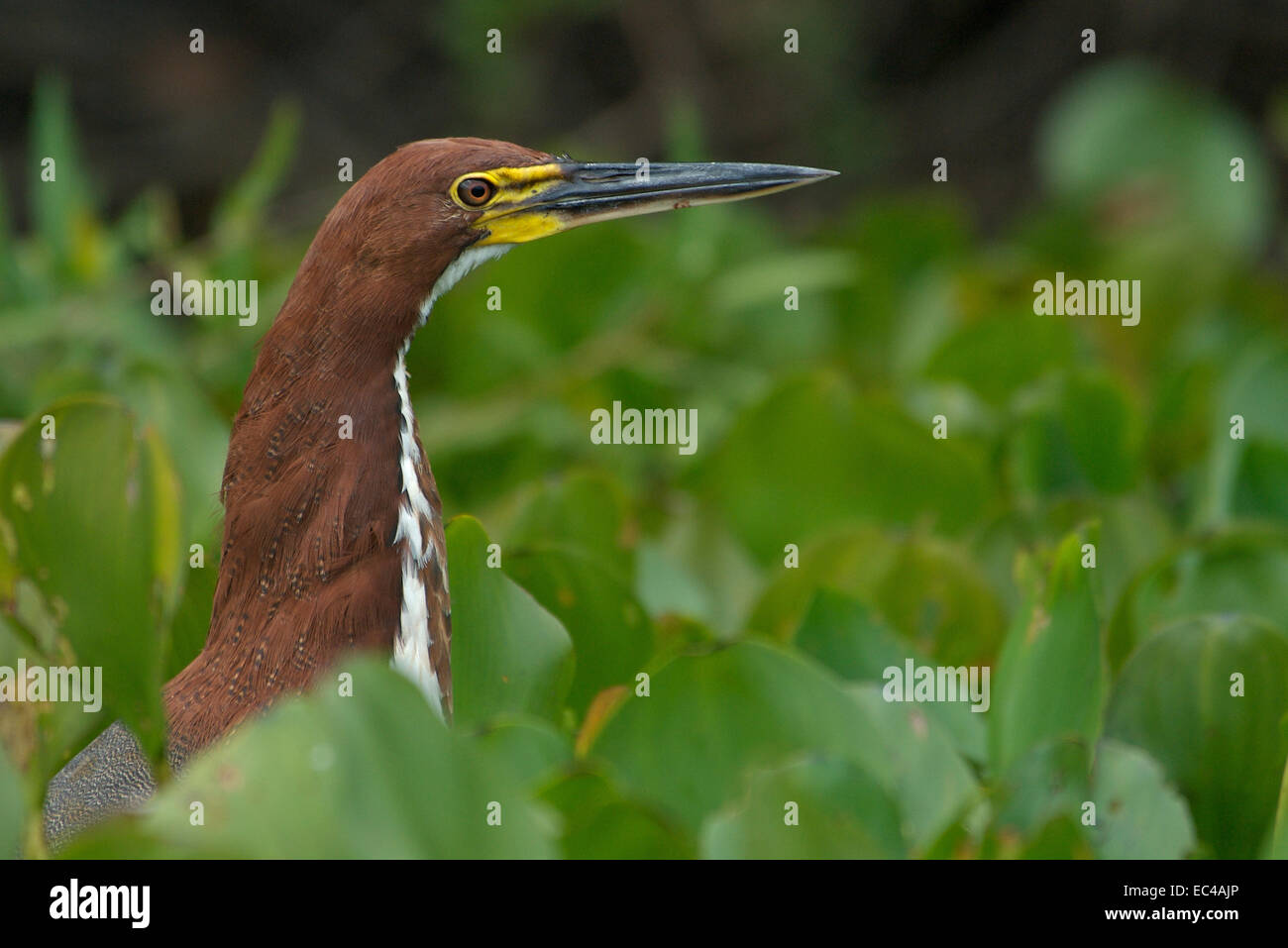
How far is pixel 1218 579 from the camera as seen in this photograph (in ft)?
8.02

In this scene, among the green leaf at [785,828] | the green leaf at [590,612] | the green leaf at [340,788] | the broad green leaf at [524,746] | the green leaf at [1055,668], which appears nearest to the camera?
the green leaf at [340,788]

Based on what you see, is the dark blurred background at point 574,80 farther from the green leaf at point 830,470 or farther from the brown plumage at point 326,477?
the brown plumage at point 326,477

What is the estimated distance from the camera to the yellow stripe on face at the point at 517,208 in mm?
2070

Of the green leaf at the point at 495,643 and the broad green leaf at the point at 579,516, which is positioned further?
the broad green leaf at the point at 579,516

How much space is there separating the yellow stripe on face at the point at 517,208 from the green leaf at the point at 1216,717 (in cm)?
104

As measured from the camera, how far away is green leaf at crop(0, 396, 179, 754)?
5.34ft

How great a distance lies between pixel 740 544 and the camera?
3.12 meters

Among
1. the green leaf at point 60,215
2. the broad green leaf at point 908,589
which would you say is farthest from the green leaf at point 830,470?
the green leaf at point 60,215

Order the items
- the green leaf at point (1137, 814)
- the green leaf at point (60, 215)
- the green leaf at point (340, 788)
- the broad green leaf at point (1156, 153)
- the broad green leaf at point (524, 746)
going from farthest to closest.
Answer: the broad green leaf at point (1156, 153)
the green leaf at point (60, 215)
the broad green leaf at point (524, 746)
the green leaf at point (1137, 814)
the green leaf at point (340, 788)

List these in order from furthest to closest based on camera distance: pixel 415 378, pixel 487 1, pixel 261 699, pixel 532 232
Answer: pixel 487 1, pixel 415 378, pixel 532 232, pixel 261 699
